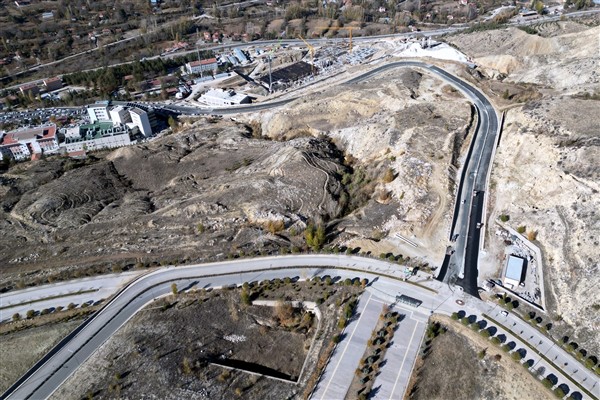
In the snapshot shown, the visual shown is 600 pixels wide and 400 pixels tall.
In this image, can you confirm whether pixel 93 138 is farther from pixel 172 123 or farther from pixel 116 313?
pixel 116 313

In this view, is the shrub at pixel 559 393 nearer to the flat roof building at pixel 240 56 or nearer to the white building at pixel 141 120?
the white building at pixel 141 120

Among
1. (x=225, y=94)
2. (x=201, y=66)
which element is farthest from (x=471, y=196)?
(x=201, y=66)

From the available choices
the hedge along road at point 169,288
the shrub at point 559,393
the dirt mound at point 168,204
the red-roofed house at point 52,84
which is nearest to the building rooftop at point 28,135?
the dirt mound at point 168,204

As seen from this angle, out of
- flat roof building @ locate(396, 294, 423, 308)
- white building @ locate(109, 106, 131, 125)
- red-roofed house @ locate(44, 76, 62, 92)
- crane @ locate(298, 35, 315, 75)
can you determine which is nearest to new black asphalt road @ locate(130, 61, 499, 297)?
flat roof building @ locate(396, 294, 423, 308)

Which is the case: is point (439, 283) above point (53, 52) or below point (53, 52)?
below

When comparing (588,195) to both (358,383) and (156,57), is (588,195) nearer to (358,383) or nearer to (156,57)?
(358,383)

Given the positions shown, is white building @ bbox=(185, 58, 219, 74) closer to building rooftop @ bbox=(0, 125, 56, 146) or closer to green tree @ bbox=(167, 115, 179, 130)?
green tree @ bbox=(167, 115, 179, 130)

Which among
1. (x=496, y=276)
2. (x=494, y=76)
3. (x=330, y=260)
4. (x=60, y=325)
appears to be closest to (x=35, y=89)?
(x=60, y=325)
